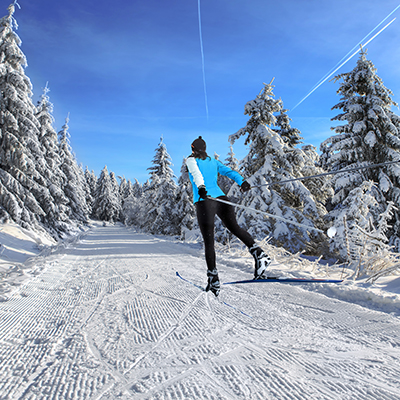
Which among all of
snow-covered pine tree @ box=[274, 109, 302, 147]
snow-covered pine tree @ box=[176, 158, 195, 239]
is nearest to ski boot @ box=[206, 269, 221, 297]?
snow-covered pine tree @ box=[274, 109, 302, 147]

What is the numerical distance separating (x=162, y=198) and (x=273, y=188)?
17.7 metres

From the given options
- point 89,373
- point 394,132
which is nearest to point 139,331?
point 89,373

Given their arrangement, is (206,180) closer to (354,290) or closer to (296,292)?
(296,292)

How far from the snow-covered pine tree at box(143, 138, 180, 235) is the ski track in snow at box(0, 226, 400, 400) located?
24.0 m

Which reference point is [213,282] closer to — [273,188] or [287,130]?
[273,188]

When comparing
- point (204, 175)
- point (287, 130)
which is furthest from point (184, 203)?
point (204, 175)

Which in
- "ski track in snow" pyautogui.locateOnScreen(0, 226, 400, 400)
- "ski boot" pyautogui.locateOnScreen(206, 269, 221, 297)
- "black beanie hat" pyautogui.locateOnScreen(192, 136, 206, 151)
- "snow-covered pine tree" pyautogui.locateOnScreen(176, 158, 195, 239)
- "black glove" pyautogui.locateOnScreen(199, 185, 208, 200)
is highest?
"snow-covered pine tree" pyautogui.locateOnScreen(176, 158, 195, 239)

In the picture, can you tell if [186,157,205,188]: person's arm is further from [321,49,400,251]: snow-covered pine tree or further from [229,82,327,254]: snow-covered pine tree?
[321,49,400,251]: snow-covered pine tree

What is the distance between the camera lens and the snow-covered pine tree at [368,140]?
13281 mm

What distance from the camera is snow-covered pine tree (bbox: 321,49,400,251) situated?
13281mm

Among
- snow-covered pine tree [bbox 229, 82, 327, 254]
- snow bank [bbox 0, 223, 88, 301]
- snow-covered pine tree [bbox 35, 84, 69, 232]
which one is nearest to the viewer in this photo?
snow bank [bbox 0, 223, 88, 301]

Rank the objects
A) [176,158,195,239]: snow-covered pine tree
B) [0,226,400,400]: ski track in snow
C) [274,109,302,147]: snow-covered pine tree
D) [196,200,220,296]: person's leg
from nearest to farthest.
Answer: [0,226,400,400]: ski track in snow, [196,200,220,296]: person's leg, [274,109,302,147]: snow-covered pine tree, [176,158,195,239]: snow-covered pine tree

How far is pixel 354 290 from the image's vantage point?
3490 millimetres

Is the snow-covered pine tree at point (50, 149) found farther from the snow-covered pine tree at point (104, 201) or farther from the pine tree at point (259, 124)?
the snow-covered pine tree at point (104, 201)
